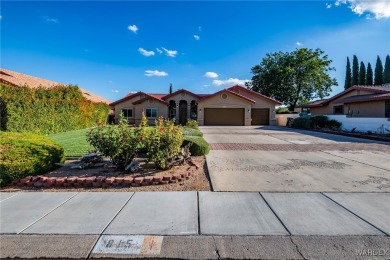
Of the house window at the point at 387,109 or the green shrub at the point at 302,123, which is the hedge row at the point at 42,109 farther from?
the house window at the point at 387,109

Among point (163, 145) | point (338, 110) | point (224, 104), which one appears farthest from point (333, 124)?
point (163, 145)

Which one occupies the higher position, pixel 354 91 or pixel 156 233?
pixel 354 91

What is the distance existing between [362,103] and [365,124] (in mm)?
4913

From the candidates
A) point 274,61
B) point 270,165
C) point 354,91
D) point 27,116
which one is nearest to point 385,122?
point 354,91

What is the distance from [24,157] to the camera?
19.3 feet

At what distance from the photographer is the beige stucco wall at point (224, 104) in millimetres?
29906

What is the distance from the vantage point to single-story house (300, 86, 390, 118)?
20703 mm

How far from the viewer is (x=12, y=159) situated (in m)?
5.68

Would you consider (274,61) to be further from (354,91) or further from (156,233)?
(156,233)

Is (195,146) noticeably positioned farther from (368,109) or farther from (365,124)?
(368,109)

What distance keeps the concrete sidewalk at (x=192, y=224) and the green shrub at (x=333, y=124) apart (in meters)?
20.1

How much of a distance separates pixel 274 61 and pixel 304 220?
139ft

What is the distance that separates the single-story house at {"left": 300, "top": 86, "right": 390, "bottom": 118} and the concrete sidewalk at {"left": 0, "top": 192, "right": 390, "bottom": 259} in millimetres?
19680

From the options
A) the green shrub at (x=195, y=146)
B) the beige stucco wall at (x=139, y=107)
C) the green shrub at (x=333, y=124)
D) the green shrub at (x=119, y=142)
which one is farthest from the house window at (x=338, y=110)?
the green shrub at (x=119, y=142)
